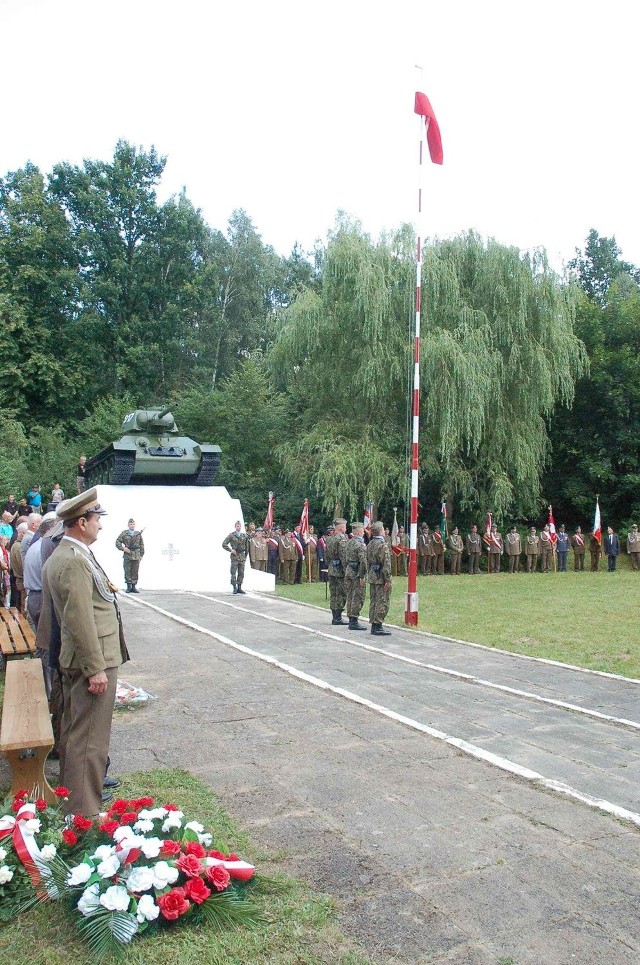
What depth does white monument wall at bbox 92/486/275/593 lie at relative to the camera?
69.3ft

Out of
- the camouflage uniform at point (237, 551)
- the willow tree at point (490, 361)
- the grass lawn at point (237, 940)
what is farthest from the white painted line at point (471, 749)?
the willow tree at point (490, 361)

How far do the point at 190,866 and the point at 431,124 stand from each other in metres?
13.3

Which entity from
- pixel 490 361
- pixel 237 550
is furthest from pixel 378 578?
pixel 490 361

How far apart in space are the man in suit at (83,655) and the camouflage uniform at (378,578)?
761 cm

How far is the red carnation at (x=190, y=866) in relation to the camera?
11.6ft

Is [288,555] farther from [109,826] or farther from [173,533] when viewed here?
[109,826]

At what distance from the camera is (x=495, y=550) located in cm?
2730

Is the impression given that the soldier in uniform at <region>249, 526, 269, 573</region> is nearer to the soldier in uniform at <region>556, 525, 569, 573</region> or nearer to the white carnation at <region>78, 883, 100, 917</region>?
the soldier in uniform at <region>556, 525, 569, 573</region>

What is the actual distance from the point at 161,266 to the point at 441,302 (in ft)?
70.5

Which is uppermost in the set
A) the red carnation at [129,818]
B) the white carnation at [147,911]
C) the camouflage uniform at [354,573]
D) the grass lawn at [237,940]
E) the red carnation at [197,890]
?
the camouflage uniform at [354,573]

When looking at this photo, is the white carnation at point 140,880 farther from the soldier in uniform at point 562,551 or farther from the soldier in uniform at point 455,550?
the soldier in uniform at point 562,551

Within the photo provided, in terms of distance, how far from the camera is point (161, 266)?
43000 millimetres

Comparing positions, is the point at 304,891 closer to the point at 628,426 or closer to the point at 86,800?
the point at 86,800

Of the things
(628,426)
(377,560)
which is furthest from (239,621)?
(628,426)
